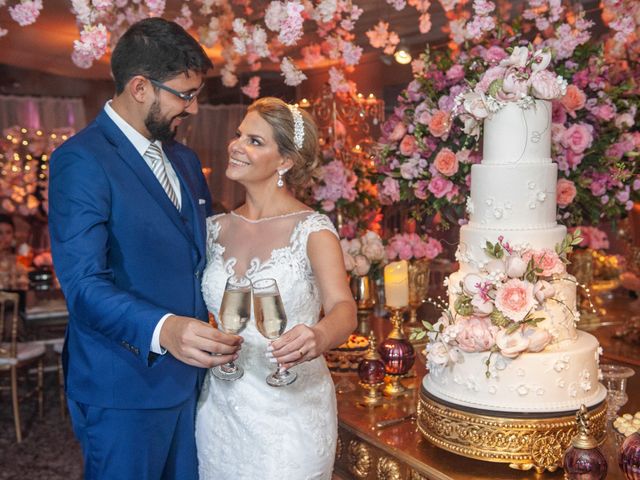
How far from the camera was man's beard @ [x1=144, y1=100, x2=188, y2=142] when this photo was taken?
2.42 meters

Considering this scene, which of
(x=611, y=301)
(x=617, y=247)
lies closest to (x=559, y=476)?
(x=611, y=301)

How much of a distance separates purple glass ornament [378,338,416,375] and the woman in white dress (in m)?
0.63

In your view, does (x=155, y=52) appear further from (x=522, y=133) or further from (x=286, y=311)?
(x=522, y=133)

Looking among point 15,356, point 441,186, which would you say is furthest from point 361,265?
point 15,356

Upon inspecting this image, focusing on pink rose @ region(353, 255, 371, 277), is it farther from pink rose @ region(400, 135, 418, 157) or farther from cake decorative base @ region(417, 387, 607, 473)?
cake decorative base @ region(417, 387, 607, 473)

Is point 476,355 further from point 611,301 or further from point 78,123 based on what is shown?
point 78,123

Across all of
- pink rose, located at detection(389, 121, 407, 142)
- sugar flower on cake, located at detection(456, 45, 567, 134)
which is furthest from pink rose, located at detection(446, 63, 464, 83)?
sugar flower on cake, located at detection(456, 45, 567, 134)

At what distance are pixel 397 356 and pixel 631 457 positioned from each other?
1.27 metres

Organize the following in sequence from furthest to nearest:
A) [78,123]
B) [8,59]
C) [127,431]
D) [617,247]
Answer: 1. [78,123]
2. [8,59]
3. [617,247]
4. [127,431]

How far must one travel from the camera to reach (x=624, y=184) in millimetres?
3463

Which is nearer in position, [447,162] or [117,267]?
[117,267]

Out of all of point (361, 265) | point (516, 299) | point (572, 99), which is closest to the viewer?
point (516, 299)

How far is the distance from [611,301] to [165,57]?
394 centimetres

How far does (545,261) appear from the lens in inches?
92.6
